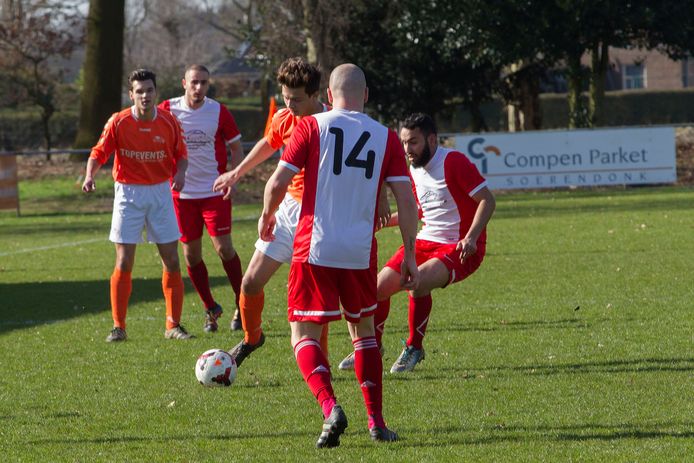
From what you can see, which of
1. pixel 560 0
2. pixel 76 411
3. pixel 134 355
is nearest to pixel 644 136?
pixel 560 0

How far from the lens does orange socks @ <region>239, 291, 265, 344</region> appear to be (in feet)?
25.2

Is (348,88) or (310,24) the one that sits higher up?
(310,24)

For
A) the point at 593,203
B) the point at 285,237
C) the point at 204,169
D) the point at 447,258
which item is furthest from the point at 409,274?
the point at 593,203

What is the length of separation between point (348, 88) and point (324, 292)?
1007 mm

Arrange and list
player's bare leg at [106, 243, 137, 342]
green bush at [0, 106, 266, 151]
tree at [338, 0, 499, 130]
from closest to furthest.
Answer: player's bare leg at [106, 243, 137, 342], tree at [338, 0, 499, 130], green bush at [0, 106, 266, 151]

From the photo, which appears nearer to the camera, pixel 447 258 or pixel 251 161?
pixel 251 161

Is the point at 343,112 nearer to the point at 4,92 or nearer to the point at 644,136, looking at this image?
the point at 644,136

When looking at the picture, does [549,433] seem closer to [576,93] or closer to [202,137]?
[202,137]

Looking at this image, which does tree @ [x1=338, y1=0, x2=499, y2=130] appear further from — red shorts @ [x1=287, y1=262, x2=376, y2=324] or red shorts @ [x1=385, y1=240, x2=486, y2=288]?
red shorts @ [x1=287, y1=262, x2=376, y2=324]

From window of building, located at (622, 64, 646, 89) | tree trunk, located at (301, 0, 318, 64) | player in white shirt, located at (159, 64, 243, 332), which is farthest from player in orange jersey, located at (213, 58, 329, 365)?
window of building, located at (622, 64, 646, 89)

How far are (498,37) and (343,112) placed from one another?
2529 centimetres

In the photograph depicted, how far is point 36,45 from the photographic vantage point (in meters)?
40.1

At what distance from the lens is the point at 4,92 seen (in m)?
41.6

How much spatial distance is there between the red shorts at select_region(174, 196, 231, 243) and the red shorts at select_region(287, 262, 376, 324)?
4.27 meters
